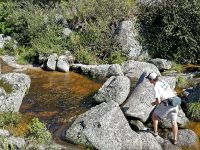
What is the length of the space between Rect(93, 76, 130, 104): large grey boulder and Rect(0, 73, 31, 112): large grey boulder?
3374mm

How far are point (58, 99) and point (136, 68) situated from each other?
18.1 ft

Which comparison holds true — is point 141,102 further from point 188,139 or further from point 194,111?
point 188,139

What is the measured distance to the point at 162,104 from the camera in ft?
56.6

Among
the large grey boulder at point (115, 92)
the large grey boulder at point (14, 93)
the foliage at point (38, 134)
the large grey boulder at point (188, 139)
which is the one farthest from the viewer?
the large grey boulder at point (115, 92)

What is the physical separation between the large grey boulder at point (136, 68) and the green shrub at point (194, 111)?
575 cm

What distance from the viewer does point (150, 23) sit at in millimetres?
28703

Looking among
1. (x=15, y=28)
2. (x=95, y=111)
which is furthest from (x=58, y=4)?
(x=95, y=111)

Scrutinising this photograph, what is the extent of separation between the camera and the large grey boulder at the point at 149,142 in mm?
17000

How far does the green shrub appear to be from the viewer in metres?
18.9

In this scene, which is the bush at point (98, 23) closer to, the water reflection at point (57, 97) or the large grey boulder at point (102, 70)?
the large grey boulder at point (102, 70)

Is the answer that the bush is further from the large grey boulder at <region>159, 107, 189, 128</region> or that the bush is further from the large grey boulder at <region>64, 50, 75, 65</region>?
the large grey boulder at <region>159, 107, 189, 128</region>

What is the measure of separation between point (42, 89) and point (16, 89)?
3309 millimetres

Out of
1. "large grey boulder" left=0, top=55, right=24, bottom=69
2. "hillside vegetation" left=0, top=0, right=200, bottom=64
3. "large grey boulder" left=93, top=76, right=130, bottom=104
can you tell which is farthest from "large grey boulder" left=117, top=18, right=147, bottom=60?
"large grey boulder" left=93, top=76, right=130, bottom=104

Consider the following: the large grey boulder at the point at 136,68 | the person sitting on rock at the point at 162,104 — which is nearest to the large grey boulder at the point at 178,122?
the person sitting on rock at the point at 162,104
